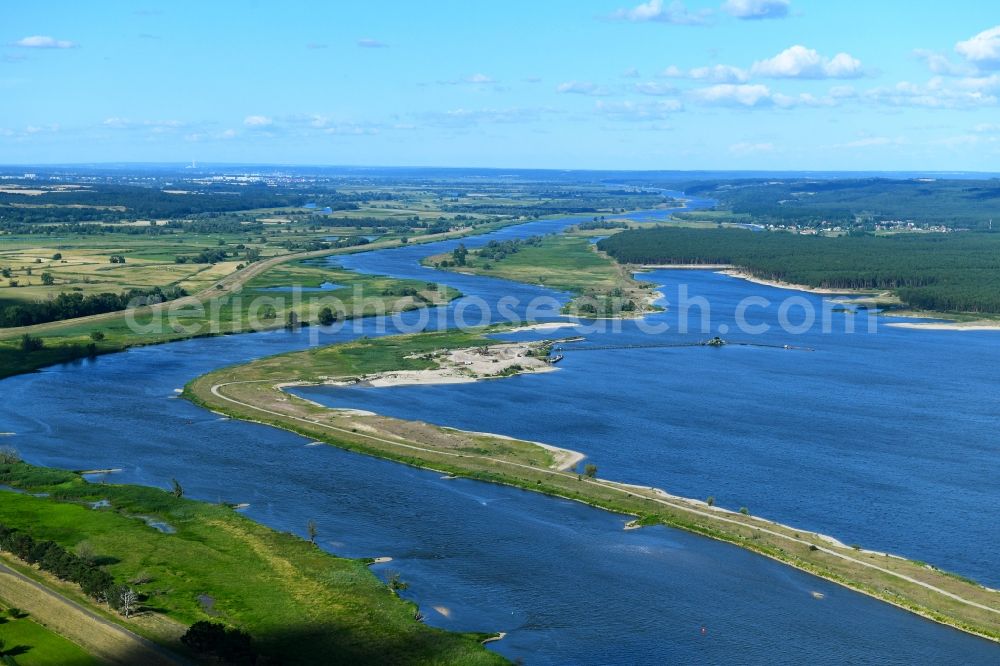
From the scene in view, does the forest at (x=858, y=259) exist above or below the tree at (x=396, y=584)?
above

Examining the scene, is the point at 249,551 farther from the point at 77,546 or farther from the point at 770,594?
the point at 770,594

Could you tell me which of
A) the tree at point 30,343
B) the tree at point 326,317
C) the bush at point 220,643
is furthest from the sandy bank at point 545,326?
the bush at point 220,643

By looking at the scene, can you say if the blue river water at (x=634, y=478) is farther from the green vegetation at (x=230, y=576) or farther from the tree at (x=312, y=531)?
the green vegetation at (x=230, y=576)

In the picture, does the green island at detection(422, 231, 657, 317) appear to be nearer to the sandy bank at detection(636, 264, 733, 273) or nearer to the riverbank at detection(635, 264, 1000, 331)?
the sandy bank at detection(636, 264, 733, 273)

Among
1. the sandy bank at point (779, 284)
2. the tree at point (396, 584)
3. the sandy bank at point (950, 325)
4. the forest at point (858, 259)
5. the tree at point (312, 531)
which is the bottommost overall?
the tree at point (396, 584)

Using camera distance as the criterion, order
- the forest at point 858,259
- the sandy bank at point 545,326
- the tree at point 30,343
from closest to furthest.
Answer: the tree at point 30,343 → the sandy bank at point 545,326 → the forest at point 858,259

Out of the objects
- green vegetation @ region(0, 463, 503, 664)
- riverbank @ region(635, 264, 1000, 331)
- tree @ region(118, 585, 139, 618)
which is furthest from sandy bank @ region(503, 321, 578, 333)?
tree @ region(118, 585, 139, 618)

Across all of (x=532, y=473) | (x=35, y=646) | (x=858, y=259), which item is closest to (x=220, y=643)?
(x=35, y=646)
